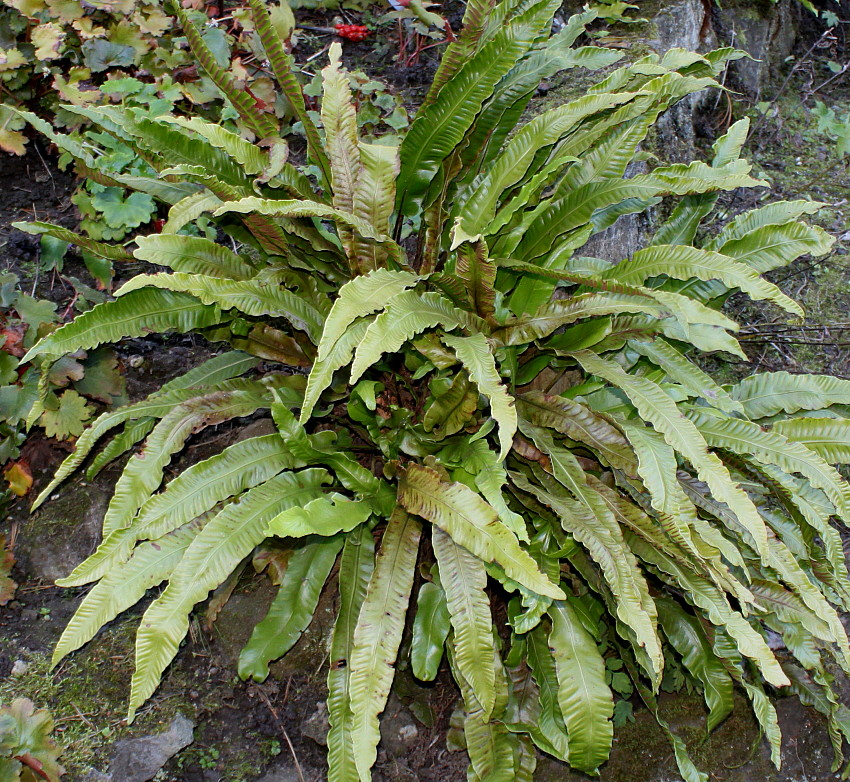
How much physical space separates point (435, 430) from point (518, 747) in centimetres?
99

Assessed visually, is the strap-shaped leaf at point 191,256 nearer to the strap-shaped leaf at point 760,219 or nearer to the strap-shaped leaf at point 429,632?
the strap-shaped leaf at point 429,632

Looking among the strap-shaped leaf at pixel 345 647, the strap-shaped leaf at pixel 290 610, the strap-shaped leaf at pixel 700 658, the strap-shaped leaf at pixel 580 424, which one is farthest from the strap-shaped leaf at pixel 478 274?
the strap-shaped leaf at pixel 700 658

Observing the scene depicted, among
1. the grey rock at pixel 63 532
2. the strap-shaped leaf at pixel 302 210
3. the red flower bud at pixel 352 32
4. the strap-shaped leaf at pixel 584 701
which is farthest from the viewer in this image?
the red flower bud at pixel 352 32

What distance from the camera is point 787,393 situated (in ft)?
8.35

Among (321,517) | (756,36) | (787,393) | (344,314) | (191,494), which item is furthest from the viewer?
(756,36)

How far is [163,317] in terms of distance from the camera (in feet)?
7.66

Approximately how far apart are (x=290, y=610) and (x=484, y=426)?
85 centimetres

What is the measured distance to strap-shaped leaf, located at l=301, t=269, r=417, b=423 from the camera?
1.85 m

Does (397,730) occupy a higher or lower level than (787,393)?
lower

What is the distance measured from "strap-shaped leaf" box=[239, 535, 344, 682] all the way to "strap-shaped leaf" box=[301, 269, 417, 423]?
1.94 ft

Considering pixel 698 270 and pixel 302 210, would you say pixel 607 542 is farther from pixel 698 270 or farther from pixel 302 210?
pixel 302 210

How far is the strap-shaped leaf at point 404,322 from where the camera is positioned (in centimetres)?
183

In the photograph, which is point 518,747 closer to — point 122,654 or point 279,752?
point 279,752

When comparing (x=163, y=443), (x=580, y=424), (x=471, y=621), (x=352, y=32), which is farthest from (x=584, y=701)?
(x=352, y=32)
